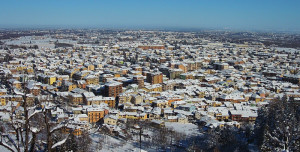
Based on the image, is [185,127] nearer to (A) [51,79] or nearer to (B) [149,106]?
(B) [149,106]

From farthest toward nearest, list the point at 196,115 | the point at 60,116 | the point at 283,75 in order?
the point at 283,75
the point at 196,115
the point at 60,116

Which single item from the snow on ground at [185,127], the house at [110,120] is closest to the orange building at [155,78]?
the snow on ground at [185,127]

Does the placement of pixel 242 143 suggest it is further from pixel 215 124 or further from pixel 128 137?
pixel 128 137

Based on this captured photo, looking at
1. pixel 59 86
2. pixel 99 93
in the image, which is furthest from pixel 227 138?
pixel 59 86

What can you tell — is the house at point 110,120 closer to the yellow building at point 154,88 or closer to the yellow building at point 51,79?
the yellow building at point 154,88

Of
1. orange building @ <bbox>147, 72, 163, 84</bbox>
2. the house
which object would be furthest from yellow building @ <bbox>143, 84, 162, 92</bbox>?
the house

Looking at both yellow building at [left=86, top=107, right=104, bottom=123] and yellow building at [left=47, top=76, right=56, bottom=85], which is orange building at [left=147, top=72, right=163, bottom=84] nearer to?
yellow building at [left=47, top=76, right=56, bottom=85]

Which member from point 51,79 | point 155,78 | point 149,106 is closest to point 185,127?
point 149,106

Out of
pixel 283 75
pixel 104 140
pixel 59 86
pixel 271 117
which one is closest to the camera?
pixel 271 117
